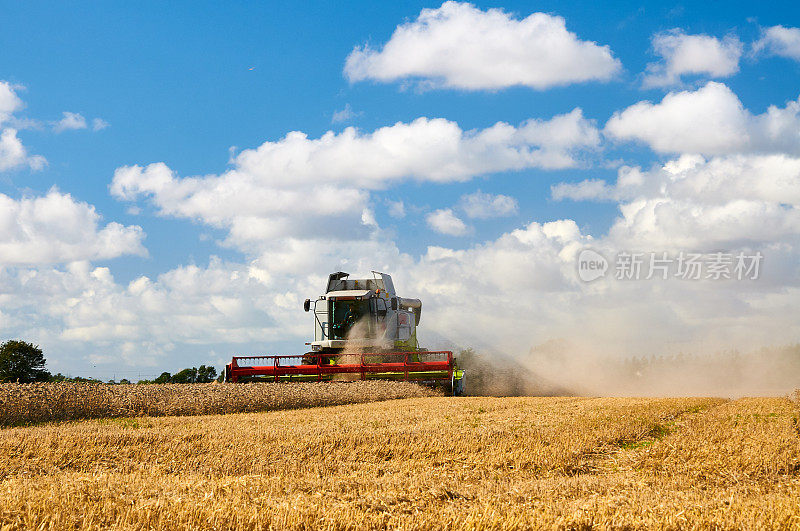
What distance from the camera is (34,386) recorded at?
16.3 metres

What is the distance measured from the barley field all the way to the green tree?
23728 millimetres

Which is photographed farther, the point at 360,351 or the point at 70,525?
the point at 360,351

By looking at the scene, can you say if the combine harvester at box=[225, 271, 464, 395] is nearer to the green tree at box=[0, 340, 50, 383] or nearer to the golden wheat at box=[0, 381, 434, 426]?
the golden wheat at box=[0, 381, 434, 426]

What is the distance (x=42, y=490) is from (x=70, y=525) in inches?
44.2

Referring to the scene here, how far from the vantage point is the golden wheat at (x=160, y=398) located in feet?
49.4

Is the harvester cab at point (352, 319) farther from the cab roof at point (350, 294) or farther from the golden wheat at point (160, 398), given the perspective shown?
the golden wheat at point (160, 398)

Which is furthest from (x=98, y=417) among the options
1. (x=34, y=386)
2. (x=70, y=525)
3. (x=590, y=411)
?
(x=70, y=525)

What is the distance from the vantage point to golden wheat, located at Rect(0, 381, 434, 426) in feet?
49.4

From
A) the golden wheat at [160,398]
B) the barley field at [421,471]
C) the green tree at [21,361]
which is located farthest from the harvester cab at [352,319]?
the green tree at [21,361]

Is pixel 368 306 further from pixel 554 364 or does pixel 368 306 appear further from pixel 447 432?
pixel 447 432

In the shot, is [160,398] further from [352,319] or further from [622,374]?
[622,374]

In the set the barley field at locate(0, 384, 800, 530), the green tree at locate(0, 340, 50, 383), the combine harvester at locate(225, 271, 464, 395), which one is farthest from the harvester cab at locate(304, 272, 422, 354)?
the green tree at locate(0, 340, 50, 383)

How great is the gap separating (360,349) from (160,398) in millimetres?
7867

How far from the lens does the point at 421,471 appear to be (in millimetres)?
7961
